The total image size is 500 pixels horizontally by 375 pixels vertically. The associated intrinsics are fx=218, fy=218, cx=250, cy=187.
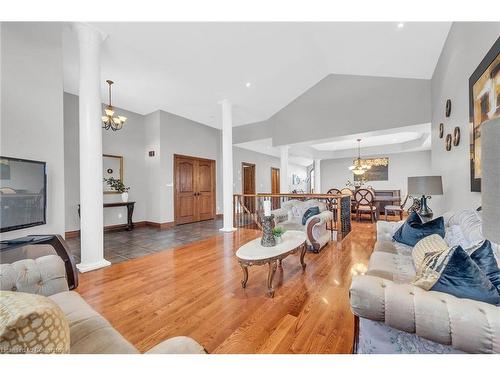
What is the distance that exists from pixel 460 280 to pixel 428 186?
2364 mm

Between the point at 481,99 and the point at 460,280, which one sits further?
the point at 481,99

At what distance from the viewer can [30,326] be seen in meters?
0.63

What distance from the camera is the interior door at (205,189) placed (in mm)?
6859

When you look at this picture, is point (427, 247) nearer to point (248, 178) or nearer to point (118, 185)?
point (118, 185)

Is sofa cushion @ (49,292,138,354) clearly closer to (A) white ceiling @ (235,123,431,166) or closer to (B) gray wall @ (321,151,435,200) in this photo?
(A) white ceiling @ (235,123,431,166)

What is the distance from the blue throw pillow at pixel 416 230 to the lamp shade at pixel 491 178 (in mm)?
2020

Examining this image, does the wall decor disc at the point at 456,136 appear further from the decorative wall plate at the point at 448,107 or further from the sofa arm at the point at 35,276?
the sofa arm at the point at 35,276

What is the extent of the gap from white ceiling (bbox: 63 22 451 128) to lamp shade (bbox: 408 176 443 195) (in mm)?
2081

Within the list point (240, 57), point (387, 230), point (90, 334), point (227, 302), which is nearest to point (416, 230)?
point (387, 230)

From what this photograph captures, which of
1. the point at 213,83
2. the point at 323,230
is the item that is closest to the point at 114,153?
the point at 213,83

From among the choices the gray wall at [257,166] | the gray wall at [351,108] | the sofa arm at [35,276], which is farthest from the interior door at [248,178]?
the sofa arm at [35,276]

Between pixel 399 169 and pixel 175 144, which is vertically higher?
pixel 175 144
